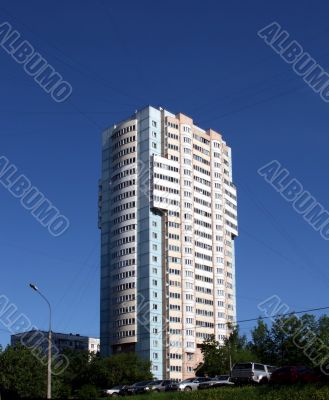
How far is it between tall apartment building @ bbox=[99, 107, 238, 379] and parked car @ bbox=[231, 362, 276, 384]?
8432 centimetres

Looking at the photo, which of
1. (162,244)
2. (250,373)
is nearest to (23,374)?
(250,373)

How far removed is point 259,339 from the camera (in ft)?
384

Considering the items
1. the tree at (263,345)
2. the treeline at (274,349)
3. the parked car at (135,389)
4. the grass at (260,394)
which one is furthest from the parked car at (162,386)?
the tree at (263,345)

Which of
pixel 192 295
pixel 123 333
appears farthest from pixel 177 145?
pixel 123 333

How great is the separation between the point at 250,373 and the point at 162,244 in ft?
305

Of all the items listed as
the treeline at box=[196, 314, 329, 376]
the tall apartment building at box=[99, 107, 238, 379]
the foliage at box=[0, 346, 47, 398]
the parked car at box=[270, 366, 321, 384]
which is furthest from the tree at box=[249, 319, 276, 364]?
the parked car at box=[270, 366, 321, 384]

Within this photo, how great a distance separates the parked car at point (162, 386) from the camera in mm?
50750

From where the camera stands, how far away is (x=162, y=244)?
13838 centimetres

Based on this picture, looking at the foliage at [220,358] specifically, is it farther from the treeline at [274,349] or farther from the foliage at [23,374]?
the foliage at [23,374]

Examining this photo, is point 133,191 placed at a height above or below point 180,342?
above

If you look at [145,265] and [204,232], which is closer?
[145,265]

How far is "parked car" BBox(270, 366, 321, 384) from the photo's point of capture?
39.4 metres

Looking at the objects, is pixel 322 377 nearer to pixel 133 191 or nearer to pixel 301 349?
pixel 301 349

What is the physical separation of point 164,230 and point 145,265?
29.7ft
